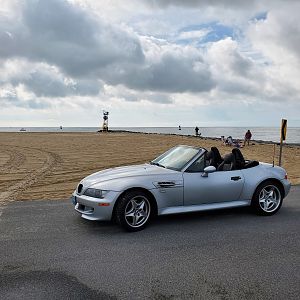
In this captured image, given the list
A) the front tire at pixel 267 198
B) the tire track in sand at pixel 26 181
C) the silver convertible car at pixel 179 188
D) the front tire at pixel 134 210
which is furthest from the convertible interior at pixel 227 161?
the tire track in sand at pixel 26 181

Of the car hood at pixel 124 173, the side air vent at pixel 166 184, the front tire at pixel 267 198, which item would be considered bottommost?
the front tire at pixel 267 198

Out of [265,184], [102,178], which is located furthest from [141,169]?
[265,184]

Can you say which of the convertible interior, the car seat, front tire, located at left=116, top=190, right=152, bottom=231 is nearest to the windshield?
the convertible interior

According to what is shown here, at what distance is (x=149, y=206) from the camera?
6.14m

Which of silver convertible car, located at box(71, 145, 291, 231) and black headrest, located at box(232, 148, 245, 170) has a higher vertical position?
black headrest, located at box(232, 148, 245, 170)

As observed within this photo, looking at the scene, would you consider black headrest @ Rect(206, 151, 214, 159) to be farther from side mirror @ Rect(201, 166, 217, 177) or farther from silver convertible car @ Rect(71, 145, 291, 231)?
side mirror @ Rect(201, 166, 217, 177)

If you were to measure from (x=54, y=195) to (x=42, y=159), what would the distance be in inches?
377

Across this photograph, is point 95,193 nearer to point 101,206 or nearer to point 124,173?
point 101,206

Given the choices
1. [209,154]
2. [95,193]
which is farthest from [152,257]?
[209,154]

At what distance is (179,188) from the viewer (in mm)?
6305

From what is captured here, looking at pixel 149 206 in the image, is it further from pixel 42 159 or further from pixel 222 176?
pixel 42 159

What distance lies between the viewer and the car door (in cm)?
642

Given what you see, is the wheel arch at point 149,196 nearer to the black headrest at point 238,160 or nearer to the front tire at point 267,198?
the black headrest at point 238,160

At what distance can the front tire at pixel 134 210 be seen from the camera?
5879 mm
